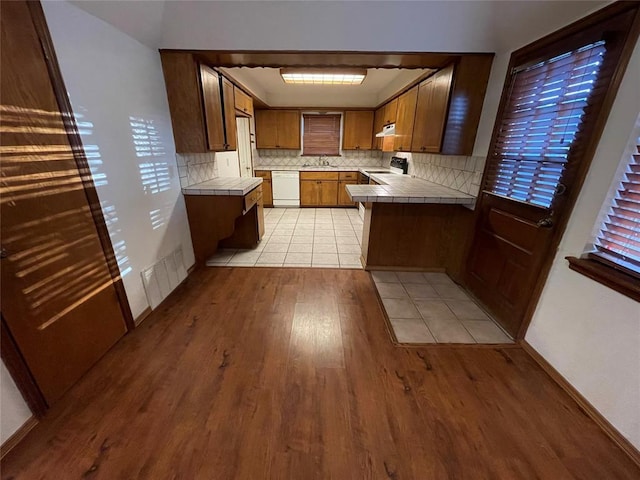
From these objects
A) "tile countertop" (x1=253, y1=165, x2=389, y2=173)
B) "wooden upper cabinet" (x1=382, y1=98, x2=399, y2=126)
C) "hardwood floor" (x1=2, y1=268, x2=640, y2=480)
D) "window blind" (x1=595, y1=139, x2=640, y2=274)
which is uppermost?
"wooden upper cabinet" (x1=382, y1=98, x2=399, y2=126)

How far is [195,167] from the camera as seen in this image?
118 inches

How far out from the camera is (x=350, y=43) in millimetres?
2166

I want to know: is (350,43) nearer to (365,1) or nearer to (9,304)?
(365,1)

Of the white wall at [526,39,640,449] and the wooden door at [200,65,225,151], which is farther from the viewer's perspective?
the wooden door at [200,65,225,151]

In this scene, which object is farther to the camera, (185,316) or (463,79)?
(463,79)

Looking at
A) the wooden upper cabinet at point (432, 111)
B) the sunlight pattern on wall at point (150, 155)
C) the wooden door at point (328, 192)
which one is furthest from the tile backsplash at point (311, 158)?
the sunlight pattern on wall at point (150, 155)

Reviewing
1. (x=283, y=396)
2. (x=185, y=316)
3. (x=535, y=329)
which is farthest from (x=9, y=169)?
(x=535, y=329)

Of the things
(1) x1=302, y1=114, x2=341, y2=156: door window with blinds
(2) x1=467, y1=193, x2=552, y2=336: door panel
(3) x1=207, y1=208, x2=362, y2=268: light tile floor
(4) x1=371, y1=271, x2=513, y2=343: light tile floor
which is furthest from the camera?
(1) x1=302, y1=114, x2=341, y2=156: door window with blinds

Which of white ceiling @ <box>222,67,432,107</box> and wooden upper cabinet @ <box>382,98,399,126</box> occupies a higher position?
white ceiling @ <box>222,67,432,107</box>

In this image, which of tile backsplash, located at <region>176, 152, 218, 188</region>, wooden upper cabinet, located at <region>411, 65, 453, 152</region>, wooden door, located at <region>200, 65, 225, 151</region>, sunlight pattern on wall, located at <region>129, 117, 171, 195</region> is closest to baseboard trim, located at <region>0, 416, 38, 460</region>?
sunlight pattern on wall, located at <region>129, 117, 171, 195</region>

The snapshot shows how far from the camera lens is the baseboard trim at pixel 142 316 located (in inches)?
83.3

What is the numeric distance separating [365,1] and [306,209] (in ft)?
13.2

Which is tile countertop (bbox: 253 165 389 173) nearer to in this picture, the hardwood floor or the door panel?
the door panel

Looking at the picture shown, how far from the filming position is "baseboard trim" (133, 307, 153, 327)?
83.3 inches
